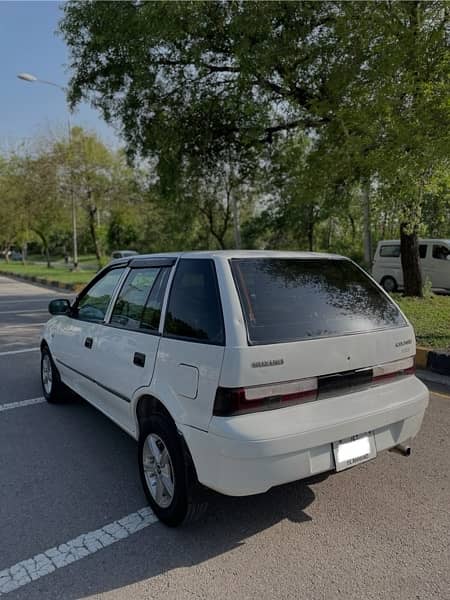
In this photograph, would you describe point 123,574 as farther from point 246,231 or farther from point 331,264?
point 246,231

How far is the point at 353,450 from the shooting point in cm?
265

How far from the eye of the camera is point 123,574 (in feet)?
7.80

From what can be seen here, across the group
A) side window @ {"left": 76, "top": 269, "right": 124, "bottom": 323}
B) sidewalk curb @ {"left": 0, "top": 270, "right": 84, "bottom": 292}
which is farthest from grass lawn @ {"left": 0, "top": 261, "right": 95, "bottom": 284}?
side window @ {"left": 76, "top": 269, "right": 124, "bottom": 323}

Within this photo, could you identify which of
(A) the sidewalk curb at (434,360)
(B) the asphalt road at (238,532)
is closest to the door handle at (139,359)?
(B) the asphalt road at (238,532)

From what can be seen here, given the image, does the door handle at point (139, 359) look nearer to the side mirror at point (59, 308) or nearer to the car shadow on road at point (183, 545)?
the car shadow on road at point (183, 545)

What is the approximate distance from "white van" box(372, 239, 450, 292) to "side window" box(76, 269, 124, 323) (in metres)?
12.7

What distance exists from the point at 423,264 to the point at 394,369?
1350 centimetres

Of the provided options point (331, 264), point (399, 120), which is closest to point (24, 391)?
point (331, 264)

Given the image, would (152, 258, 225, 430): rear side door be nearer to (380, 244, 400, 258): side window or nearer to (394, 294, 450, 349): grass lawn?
(394, 294, 450, 349): grass lawn

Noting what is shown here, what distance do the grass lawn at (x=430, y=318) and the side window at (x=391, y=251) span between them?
4.39 meters

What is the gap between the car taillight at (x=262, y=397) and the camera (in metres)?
2.39

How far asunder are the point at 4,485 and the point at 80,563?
117cm

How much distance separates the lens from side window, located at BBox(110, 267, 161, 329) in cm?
332

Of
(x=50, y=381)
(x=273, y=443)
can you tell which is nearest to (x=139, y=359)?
(x=273, y=443)
